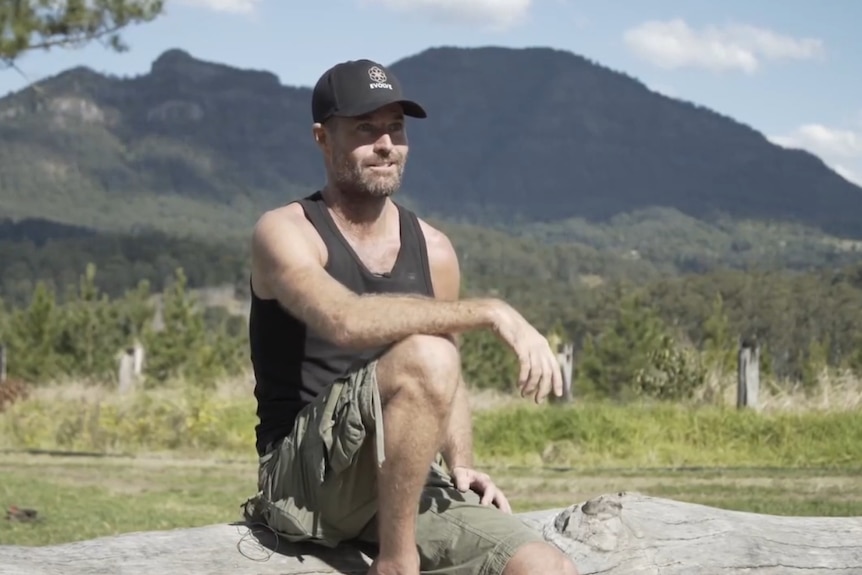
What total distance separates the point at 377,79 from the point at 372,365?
89 cm

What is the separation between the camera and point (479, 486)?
3.92 metres

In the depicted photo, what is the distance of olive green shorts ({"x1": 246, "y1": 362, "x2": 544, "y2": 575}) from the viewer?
343 cm

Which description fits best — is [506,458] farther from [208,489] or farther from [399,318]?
[399,318]

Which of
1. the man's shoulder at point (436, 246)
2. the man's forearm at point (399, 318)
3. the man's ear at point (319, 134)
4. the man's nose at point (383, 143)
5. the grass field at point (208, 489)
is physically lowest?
the grass field at point (208, 489)

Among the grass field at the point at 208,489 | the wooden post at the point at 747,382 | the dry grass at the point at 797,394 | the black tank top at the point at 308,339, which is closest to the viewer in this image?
the black tank top at the point at 308,339

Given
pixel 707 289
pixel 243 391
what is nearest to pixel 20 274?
pixel 707 289

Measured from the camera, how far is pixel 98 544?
3.48 metres

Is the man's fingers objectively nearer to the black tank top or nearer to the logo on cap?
the black tank top

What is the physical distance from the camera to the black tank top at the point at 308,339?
3709mm

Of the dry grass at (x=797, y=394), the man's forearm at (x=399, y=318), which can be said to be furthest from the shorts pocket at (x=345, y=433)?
the dry grass at (x=797, y=394)

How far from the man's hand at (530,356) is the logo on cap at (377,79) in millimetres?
809

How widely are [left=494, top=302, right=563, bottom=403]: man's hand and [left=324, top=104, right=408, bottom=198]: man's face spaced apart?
2.20 feet

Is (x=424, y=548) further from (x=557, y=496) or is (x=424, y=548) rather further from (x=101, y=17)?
(x=101, y=17)

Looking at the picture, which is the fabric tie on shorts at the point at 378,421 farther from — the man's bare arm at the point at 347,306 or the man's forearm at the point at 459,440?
the man's forearm at the point at 459,440
